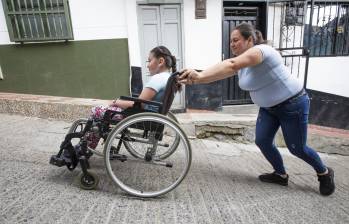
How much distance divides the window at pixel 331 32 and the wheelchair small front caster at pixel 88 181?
4.94 m

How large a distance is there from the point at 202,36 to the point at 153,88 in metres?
2.83

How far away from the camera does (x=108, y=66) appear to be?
453 centimetres

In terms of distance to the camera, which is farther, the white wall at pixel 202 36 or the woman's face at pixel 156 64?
the white wall at pixel 202 36

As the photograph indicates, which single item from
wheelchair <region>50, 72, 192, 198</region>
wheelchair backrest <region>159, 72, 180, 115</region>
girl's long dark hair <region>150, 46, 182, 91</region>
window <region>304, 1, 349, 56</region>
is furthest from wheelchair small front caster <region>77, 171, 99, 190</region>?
window <region>304, 1, 349, 56</region>

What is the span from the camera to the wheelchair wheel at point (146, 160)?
1760 millimetres

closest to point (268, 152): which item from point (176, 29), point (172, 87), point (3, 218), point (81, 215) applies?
point (172, 87)

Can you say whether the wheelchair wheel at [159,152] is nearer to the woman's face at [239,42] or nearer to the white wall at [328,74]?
the woman's face at [239,42]

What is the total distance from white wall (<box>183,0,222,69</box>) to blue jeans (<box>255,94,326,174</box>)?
2.55 metres

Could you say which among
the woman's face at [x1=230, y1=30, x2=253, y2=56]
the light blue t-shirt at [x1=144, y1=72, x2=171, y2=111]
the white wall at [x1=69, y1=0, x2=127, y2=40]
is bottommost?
the light blue t-shirt at [x1=144, y1=72, x2=171, y2=111]

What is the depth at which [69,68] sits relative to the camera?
4.55m

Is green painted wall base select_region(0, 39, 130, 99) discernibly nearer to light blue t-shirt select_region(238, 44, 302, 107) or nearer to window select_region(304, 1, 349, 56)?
light blue t-shirt select_region(238, 44, 302, 107)

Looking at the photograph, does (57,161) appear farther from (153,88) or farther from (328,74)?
(328,74)

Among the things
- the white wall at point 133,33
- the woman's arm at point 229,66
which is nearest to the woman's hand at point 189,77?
the woman's arm at point 229,66

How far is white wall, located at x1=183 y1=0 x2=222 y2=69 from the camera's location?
4.38m
